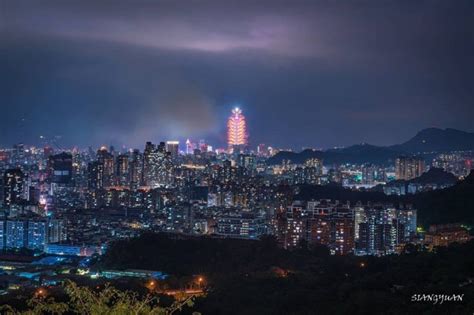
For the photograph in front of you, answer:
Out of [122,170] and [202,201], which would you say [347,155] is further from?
[202,201]

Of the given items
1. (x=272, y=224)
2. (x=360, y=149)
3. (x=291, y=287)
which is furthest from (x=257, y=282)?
(x=360, y=149)

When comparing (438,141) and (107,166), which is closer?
(107,166)

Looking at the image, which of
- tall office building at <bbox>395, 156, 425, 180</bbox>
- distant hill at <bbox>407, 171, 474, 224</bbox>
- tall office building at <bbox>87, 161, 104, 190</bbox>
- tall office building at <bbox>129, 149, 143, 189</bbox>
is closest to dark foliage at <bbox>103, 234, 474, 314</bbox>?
distant hill at <bbox>407, 171, 474, 224</bbox>

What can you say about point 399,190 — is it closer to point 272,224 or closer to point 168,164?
point 272,224

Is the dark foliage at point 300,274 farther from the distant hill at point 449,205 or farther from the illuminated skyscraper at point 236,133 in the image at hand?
the illuminated skyscraper at point 236,133

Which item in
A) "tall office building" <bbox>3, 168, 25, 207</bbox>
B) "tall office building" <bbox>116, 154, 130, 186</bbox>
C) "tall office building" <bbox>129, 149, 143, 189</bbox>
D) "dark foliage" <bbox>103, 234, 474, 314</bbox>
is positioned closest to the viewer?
"dark foliage" <bbox>103, 234, 474, 314</bbox>

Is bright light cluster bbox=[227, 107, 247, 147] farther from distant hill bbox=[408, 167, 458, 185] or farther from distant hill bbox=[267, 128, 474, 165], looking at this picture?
distant hill bbox=[408, 167, 458, 185]

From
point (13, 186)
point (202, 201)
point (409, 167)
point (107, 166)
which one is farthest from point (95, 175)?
point (409, 167)
